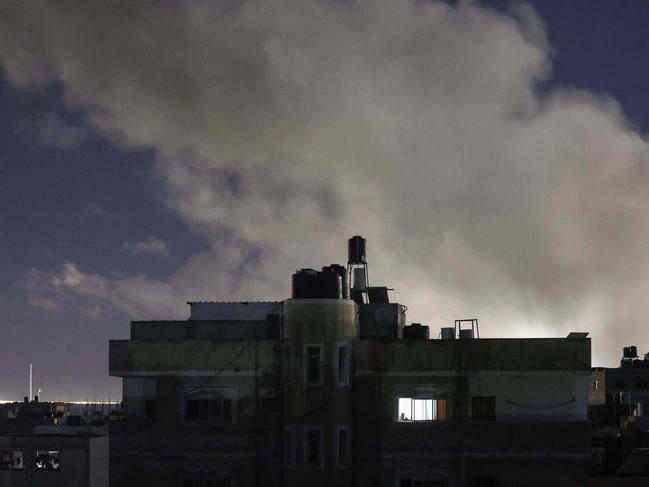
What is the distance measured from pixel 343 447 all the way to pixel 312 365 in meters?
4.64

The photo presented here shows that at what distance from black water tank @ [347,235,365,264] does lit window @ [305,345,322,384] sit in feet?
31.6

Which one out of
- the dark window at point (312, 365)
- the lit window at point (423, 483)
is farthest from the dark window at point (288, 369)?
the lit window at point (423, 483)

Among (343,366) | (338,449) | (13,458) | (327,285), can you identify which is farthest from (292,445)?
(13,458)

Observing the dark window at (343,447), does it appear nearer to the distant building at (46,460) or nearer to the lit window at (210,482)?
the lit window at (210,482)

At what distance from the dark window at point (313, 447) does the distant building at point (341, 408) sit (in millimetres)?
53

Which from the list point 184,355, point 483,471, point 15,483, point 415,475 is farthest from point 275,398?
point 15,483

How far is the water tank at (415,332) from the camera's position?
53.2 meters

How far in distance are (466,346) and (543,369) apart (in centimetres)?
418

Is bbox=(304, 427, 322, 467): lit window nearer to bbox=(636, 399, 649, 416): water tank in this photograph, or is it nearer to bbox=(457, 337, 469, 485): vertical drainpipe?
bbox=(457, 337, 469, 485): vertical drainpipe

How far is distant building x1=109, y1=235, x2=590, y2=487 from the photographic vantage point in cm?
4803

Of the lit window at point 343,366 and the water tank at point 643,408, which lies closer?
the lit window at point 343,366

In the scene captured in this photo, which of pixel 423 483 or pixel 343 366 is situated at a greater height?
pixel 343 366

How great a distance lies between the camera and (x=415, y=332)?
5334cm

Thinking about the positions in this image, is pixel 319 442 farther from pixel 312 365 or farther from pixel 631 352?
pixel 631 352
